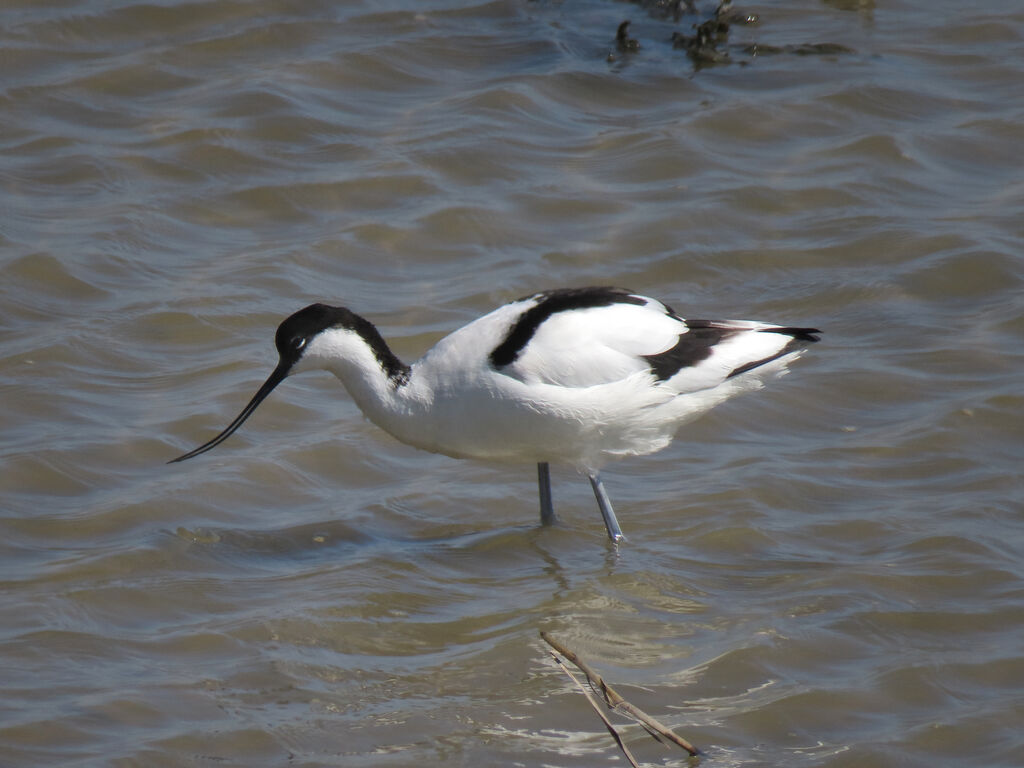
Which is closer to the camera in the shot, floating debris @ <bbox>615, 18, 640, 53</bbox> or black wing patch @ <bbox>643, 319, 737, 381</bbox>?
black wing patch @ <bbox>643, 319, 737, 381</bbox>

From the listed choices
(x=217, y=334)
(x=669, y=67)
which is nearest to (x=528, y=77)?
(x=669, y=67)

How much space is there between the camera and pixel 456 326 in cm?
713

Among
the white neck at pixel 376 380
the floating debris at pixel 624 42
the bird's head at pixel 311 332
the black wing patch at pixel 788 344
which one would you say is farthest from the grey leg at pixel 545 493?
the floating debris at pixel 624 42

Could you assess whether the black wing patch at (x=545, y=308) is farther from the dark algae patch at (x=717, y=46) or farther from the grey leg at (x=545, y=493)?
the dark algae patch at (x=717, y=46)

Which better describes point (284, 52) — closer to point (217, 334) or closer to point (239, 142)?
point (239, 142)

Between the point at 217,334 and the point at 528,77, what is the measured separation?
134 inches

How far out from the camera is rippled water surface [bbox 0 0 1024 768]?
4504mm

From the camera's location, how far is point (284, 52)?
975 cm

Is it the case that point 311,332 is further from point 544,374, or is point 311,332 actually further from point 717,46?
point 717,46

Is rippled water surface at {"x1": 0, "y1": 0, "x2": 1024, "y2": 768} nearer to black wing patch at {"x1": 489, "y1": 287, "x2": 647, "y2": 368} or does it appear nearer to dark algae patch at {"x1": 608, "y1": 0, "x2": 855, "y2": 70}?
dark algae patch at {"x1": 608, "y1": 0, "x2": 855, "y2": 70}

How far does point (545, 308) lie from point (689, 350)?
599 millimetres

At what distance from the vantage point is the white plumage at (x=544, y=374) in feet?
17.4

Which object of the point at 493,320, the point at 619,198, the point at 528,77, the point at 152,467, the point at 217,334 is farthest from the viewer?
the point at 528,77

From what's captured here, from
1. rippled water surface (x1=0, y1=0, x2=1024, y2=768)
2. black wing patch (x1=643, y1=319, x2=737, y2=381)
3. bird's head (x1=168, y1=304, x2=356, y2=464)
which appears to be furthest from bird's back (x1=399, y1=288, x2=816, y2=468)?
rippled water surface (x1=0, y1=0, x2=1024, y2=768)
